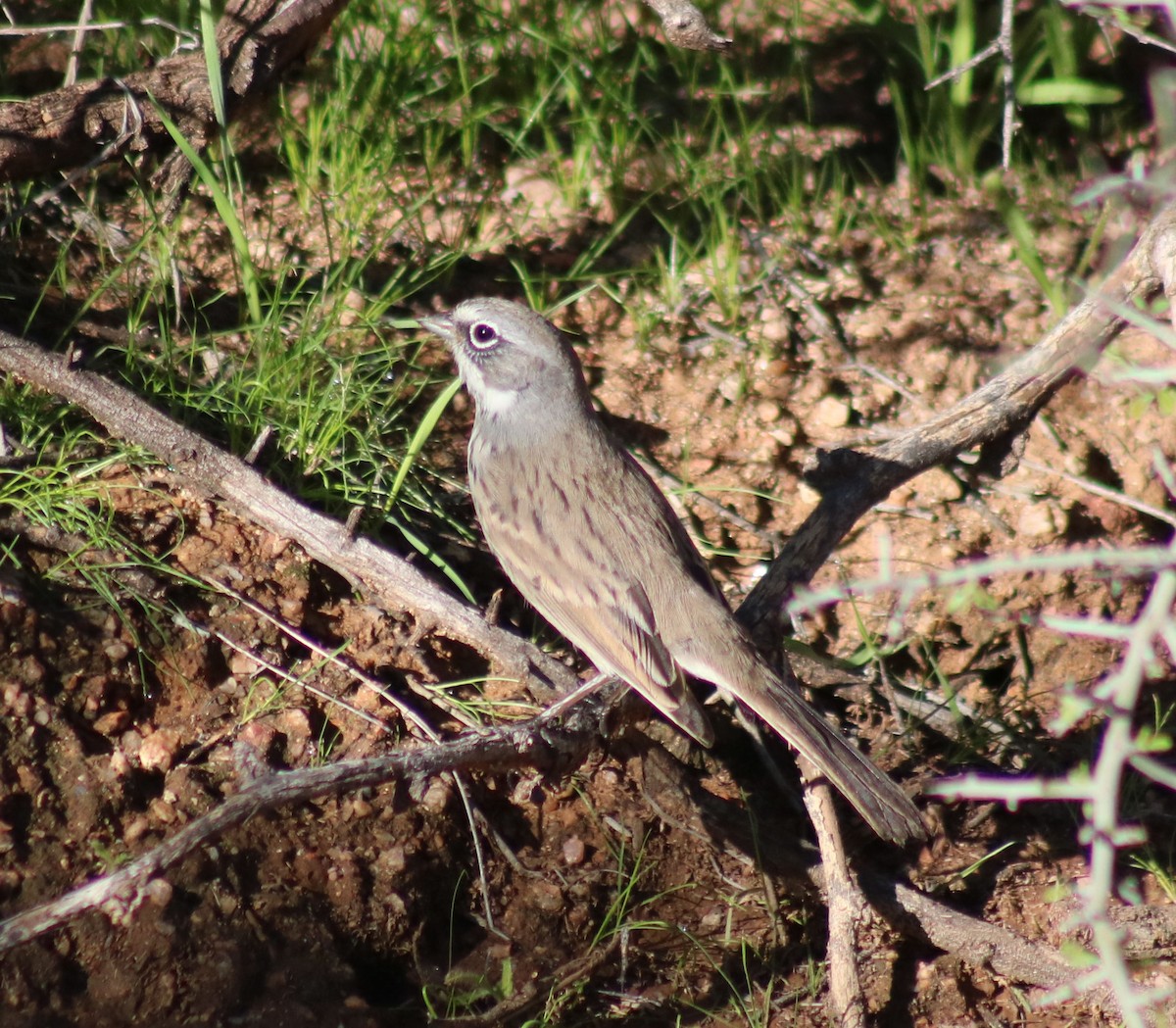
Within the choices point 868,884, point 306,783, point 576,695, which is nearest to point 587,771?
point 576,695

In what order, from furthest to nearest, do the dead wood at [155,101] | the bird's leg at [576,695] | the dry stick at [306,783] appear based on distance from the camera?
the dead wood at [155,101] → the bird's leg at [576,695] → the dry stick at [306,783]

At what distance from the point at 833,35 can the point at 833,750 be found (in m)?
4.68

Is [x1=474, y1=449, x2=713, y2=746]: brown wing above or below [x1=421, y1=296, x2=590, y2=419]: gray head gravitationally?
below

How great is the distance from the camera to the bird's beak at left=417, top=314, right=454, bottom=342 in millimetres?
5508

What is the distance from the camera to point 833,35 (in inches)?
289

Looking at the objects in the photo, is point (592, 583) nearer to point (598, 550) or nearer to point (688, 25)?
point (598, 550)

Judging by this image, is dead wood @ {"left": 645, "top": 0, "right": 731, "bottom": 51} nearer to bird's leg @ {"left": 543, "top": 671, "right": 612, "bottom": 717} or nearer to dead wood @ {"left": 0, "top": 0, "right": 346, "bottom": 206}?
dead wood @ {"left": 0, "top": 0, "right": 346, "bottom": 206}

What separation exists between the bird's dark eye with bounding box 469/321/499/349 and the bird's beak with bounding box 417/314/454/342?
0.11 m

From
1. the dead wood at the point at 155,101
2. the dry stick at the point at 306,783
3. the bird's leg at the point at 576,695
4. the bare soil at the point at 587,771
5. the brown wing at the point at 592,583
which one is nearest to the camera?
the dry stick at the point at 306,783

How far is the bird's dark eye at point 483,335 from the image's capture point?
5398 millimetres

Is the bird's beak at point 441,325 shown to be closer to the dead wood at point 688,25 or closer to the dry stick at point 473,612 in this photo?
the dry stick at point 473,612

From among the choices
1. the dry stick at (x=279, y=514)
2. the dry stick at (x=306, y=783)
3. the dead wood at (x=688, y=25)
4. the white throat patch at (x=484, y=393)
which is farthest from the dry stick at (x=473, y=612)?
the dead wood at (x=688, y=25)

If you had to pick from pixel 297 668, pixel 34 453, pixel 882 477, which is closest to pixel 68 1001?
pixel 297 668

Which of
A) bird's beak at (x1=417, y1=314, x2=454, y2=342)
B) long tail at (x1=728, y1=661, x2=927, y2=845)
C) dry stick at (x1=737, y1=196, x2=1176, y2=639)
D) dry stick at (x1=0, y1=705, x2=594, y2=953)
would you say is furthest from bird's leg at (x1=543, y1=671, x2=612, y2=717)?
bird's beak at (x1=417, y1=314, x2=454, y2=342)
